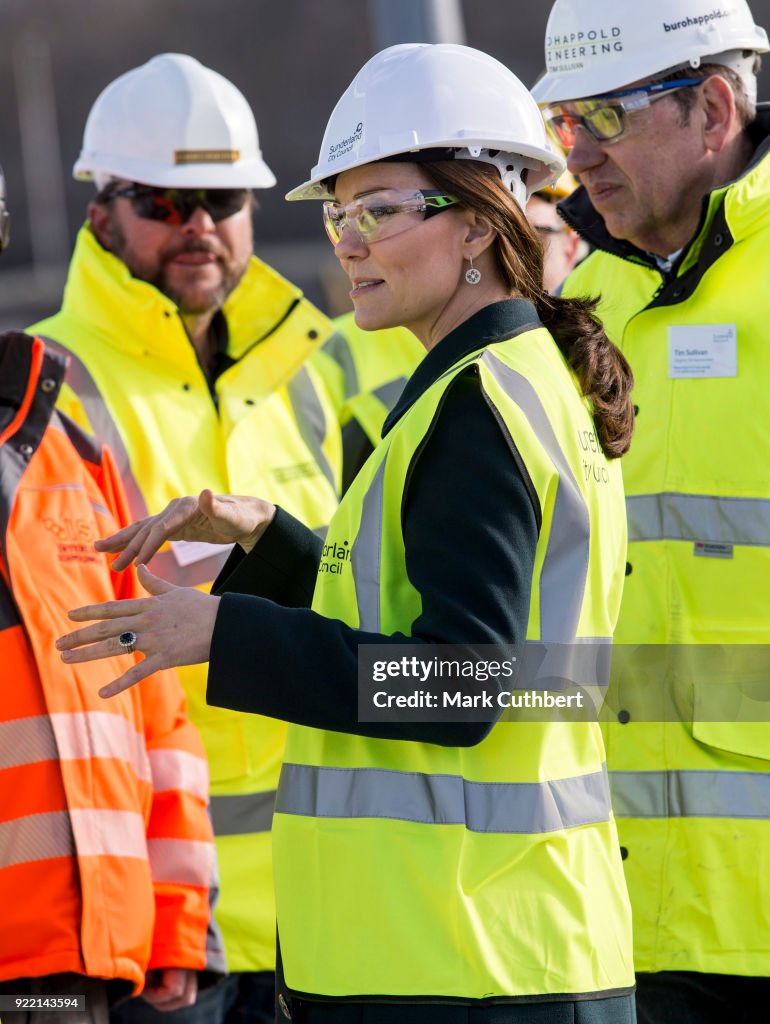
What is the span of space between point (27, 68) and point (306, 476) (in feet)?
68.7

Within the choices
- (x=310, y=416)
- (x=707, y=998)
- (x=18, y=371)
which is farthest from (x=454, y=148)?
(x=310, y=416)

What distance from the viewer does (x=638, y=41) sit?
3.65 m

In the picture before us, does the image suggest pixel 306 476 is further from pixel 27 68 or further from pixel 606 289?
pixel 27 68

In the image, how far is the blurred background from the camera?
22125 mm

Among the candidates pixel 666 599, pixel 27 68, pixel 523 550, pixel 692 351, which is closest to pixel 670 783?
pixel 666 599

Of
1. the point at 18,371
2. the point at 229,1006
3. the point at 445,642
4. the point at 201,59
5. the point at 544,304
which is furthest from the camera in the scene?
the point at 201,59

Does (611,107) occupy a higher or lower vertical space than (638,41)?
lower

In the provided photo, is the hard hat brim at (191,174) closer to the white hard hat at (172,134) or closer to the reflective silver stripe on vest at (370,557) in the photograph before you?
the white hard hat at (172,134)

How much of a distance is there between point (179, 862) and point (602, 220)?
5.99 feet

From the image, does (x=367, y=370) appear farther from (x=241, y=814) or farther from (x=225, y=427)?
(x=241, y=814)

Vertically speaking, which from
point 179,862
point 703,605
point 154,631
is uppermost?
point 154,631

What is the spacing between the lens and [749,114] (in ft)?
12.1

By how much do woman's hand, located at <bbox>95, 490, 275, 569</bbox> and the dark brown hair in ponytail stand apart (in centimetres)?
60

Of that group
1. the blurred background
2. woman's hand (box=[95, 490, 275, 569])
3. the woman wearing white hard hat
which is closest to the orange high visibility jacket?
woman's hand (box=[95, 490, 275, 569])
